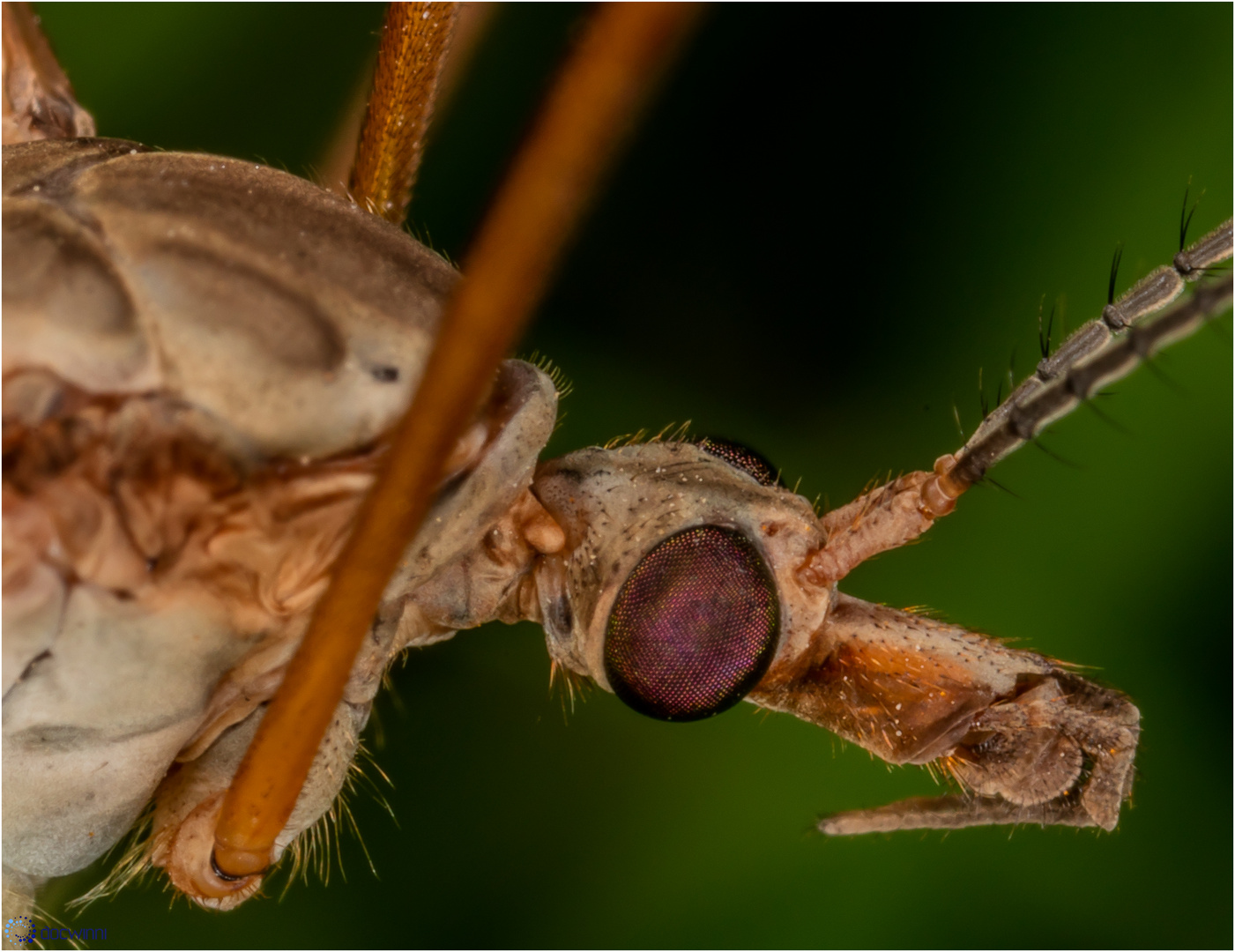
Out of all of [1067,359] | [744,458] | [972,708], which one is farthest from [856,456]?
[1067,359]

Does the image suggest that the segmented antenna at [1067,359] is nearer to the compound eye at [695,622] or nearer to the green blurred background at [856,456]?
the compound eye at [695,622]

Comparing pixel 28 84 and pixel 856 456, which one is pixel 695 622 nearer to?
pixel 856 456

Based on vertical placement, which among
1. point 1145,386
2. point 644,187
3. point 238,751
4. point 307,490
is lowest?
point 238,751

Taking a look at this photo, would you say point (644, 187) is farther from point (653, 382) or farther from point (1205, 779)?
point (1205, 779)

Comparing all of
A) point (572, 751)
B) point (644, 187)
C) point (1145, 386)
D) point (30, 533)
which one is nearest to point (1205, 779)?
point (1145, 386)

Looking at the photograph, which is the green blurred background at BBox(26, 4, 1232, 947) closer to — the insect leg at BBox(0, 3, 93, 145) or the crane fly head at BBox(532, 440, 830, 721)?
the insect leg at BBox(0, 3, 93, 145)
